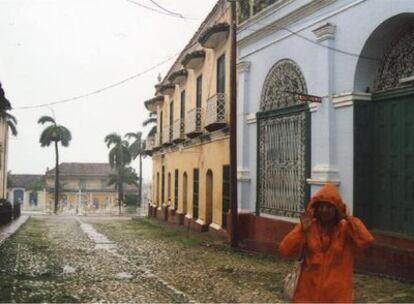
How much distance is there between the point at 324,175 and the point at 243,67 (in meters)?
4.60

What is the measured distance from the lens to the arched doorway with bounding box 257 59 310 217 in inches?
441

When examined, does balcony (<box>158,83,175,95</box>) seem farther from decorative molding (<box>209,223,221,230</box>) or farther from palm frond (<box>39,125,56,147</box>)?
palm frond (<box>39,125,56,147</box>)

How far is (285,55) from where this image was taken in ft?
39.3

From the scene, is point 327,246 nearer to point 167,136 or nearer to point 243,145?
point 243,145

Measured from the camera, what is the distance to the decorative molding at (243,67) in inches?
536

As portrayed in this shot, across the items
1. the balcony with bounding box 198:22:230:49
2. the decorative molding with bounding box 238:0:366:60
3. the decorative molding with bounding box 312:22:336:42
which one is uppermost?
the balcony with bounding box 198:22:230:49

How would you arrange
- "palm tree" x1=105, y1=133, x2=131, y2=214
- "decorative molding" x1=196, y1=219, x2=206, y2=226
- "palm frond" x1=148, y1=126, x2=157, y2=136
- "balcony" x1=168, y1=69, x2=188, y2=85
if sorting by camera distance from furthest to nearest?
"palm tree" x1=105, y1=133, x2=131, y2=214 → "palm frond" x1=148, y1=126, x2=157, y2=136 → "balcony" x1=168, y1=69, x2=188, y2=85 → "decorative molding" x1=196, y1=219, x2=206, y2=226

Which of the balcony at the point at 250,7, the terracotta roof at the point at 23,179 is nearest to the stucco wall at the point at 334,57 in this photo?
the balcony at the point at 250,7

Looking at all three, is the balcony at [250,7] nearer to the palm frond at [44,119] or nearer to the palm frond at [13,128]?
the palm frond at [13,128]

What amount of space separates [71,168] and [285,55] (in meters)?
61.8

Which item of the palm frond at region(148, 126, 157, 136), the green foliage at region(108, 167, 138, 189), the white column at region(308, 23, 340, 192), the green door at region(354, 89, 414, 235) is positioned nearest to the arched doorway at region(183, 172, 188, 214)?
the white column at region(308, 23, 340, 192)

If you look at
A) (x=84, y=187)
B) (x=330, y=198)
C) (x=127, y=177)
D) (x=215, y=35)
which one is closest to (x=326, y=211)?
(x=330, y=198)

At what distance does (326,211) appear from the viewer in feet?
12.6

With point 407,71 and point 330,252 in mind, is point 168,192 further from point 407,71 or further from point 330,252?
point 330,252
